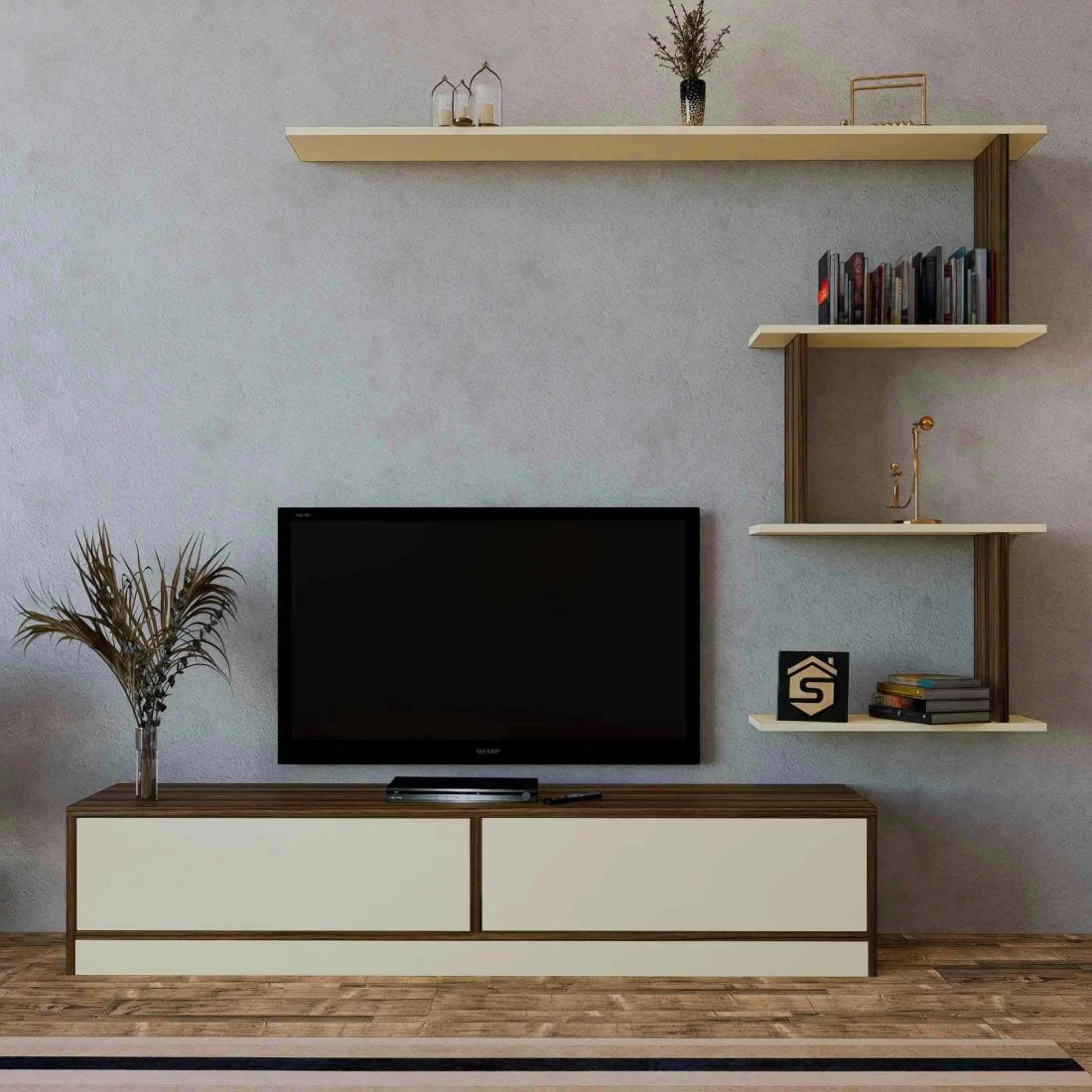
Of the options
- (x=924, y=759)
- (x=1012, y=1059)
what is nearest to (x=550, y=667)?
(x=924, y=759)

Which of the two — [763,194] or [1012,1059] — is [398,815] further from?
[763,194]

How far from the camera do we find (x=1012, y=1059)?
241 centimetres

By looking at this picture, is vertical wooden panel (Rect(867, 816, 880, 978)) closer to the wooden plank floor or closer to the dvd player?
the wooden plank floor

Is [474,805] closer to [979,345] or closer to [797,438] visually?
[797,438]

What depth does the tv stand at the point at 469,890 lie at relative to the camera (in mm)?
2895

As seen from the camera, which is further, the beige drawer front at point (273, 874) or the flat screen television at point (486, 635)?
the flat screen television at point (486, 635)

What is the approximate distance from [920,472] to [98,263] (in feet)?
8.41

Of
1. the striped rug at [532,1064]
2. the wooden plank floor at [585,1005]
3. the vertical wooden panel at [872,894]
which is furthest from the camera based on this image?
the vertical wooden panel at [872,894]

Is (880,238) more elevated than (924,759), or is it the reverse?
(880,238)

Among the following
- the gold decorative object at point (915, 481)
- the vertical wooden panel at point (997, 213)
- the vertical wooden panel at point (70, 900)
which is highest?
the vertical wooden panel at point (997, 213)

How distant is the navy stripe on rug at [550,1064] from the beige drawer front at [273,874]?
0.51 metres

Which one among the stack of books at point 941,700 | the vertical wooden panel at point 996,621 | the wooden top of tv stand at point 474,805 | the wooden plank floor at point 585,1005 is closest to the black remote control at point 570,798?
the wooden top of tv stand at point 474,805

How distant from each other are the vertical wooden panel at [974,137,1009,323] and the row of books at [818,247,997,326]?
0.08 feet

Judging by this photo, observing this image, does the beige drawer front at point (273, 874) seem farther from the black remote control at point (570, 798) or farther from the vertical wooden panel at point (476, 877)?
the black remote control at point (570, 798)
